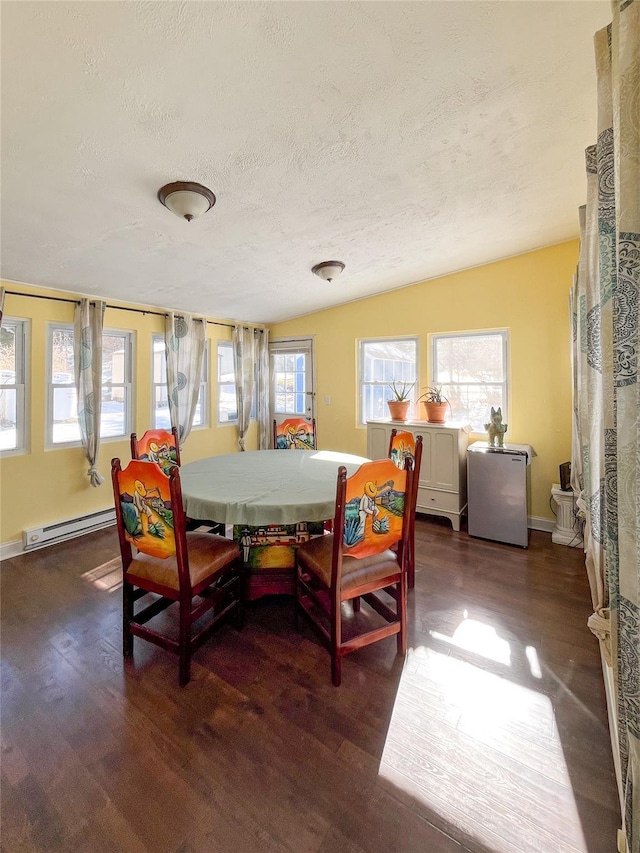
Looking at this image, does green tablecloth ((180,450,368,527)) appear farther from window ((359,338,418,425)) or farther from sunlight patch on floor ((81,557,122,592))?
window ((359,338,418,425))

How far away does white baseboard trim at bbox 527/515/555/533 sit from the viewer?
3.51m

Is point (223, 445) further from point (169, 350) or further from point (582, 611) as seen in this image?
point (582, 611)

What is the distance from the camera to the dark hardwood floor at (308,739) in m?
Answer: 1.18

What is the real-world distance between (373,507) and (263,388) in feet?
12.7

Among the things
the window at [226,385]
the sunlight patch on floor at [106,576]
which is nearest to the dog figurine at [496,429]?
the window at [226,385]

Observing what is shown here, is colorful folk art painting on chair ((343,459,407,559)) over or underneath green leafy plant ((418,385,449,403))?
underneath

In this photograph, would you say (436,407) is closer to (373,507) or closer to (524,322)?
(524,322)

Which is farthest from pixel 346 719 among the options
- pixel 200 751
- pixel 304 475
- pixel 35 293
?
pixel 35 293

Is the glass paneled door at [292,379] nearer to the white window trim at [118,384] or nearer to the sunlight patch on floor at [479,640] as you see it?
the white window trim at [118,384]

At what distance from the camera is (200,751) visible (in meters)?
1.43

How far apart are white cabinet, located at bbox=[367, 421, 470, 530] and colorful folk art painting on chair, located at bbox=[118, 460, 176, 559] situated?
2405mm

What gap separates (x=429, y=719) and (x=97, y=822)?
124cm

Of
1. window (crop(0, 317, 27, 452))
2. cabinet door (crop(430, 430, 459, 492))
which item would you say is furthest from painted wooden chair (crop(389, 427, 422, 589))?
window (crop(0, 317, 27, 452))

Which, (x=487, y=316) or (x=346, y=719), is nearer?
(x=346, y=719)
